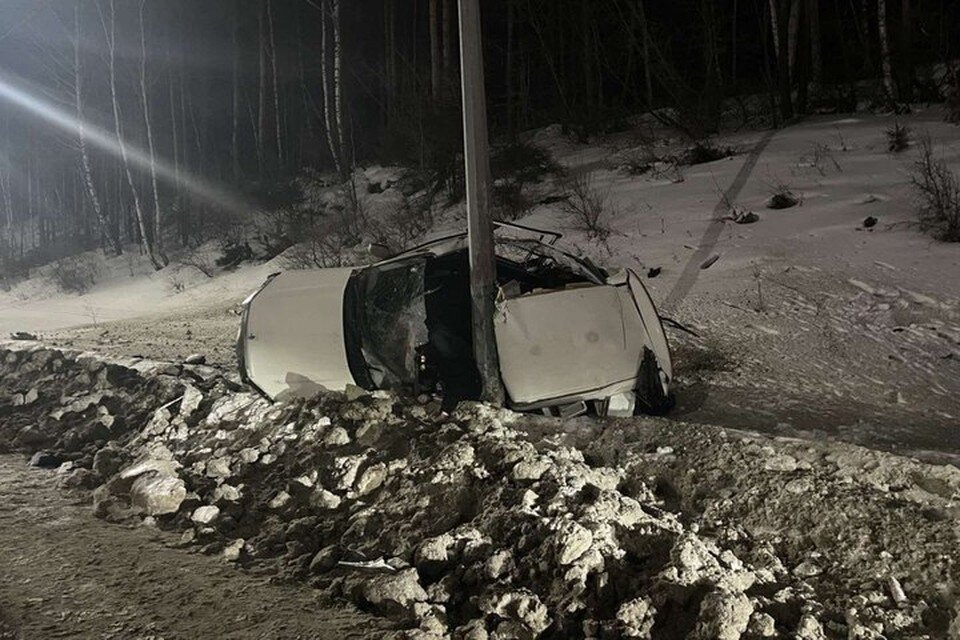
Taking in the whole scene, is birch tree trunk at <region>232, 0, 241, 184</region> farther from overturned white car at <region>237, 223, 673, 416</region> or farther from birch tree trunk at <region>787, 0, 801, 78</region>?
overturned white car at <region>237, 223, 673, 416</region>

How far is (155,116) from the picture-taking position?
29.5 m

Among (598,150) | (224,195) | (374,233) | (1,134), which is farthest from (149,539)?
(1,134)

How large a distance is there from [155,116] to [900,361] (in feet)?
104

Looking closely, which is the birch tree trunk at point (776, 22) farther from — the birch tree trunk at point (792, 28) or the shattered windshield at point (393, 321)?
the shattered windshield at point (393, 321)

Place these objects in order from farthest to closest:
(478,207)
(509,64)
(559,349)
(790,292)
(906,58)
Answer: (509,64), (906,58), (790,292), (478,207), (559,349)

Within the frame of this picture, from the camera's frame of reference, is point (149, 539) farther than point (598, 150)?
No

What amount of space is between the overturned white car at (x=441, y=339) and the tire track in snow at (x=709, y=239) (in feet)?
10.0

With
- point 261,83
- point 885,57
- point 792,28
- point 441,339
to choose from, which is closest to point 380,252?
point 441,339

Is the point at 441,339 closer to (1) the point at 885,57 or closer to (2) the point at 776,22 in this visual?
(1) the point at 885,57

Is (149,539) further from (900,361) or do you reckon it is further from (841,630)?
(900,361)

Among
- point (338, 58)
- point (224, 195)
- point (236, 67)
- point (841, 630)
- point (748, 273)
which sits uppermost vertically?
point (236, 67)

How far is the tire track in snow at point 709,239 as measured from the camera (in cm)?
791

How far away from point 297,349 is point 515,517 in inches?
83.8

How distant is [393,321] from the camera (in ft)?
15.4
